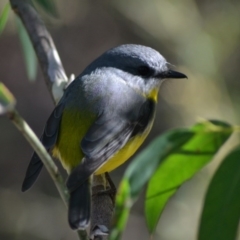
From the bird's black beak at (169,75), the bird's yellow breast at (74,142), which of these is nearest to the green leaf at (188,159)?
the bird's yellow breast at (74,142)

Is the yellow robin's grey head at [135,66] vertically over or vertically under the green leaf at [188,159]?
under

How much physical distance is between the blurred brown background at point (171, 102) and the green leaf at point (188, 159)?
3.32m

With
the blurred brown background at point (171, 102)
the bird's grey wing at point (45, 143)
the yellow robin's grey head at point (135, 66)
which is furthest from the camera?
the blurred brown background at point (171, 102)

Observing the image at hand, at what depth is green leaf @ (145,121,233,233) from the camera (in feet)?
5.66

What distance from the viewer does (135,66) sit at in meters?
3.45

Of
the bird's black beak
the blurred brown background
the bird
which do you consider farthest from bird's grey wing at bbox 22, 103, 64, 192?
the blurred brown background

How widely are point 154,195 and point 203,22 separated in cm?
430

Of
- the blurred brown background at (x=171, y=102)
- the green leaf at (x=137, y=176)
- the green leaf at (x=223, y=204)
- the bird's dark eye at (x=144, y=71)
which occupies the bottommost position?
the blurred brown background at (x=171, y=102)

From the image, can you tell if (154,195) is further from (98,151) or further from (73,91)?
(73,91)

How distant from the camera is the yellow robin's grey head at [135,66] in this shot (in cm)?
342

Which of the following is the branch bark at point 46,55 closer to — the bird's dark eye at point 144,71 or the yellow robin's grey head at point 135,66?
Answer: the yellow robin's grey head at point 135,66

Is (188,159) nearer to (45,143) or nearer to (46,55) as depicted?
(45,143)

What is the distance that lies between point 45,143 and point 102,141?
1.02 feet

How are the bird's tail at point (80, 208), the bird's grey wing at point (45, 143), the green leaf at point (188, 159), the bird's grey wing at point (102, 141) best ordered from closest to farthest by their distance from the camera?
the green leaf at point (188, 159) → the bird's tail at point (80, 208) → the bird's grey wing at point (102, 141) → the bird's grey wing at point (45, 143)
